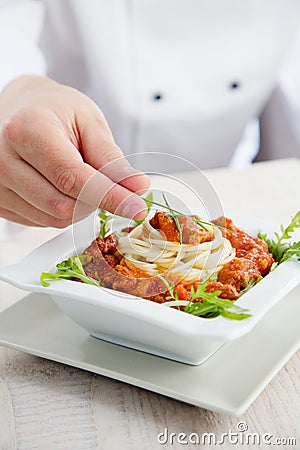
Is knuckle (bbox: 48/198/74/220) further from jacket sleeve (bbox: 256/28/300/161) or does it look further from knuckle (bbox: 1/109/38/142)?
jacket sleeve (bbox: 256/28/300/161)

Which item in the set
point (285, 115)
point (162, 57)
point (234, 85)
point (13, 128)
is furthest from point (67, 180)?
point (285, 115)

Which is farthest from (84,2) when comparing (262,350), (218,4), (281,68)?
(262,350)

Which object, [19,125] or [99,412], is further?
[19,125]

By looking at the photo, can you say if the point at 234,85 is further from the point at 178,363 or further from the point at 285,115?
the point at 178,363

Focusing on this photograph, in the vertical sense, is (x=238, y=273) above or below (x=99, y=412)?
above

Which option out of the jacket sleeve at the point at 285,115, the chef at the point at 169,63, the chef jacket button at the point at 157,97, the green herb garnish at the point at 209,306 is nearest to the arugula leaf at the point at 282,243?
the green herb garnish at the point at 209,306

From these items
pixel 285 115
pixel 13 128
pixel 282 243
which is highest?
pixel 13 128

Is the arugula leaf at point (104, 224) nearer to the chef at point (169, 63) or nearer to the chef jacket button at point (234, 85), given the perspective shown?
the chef at point (169, 63)
